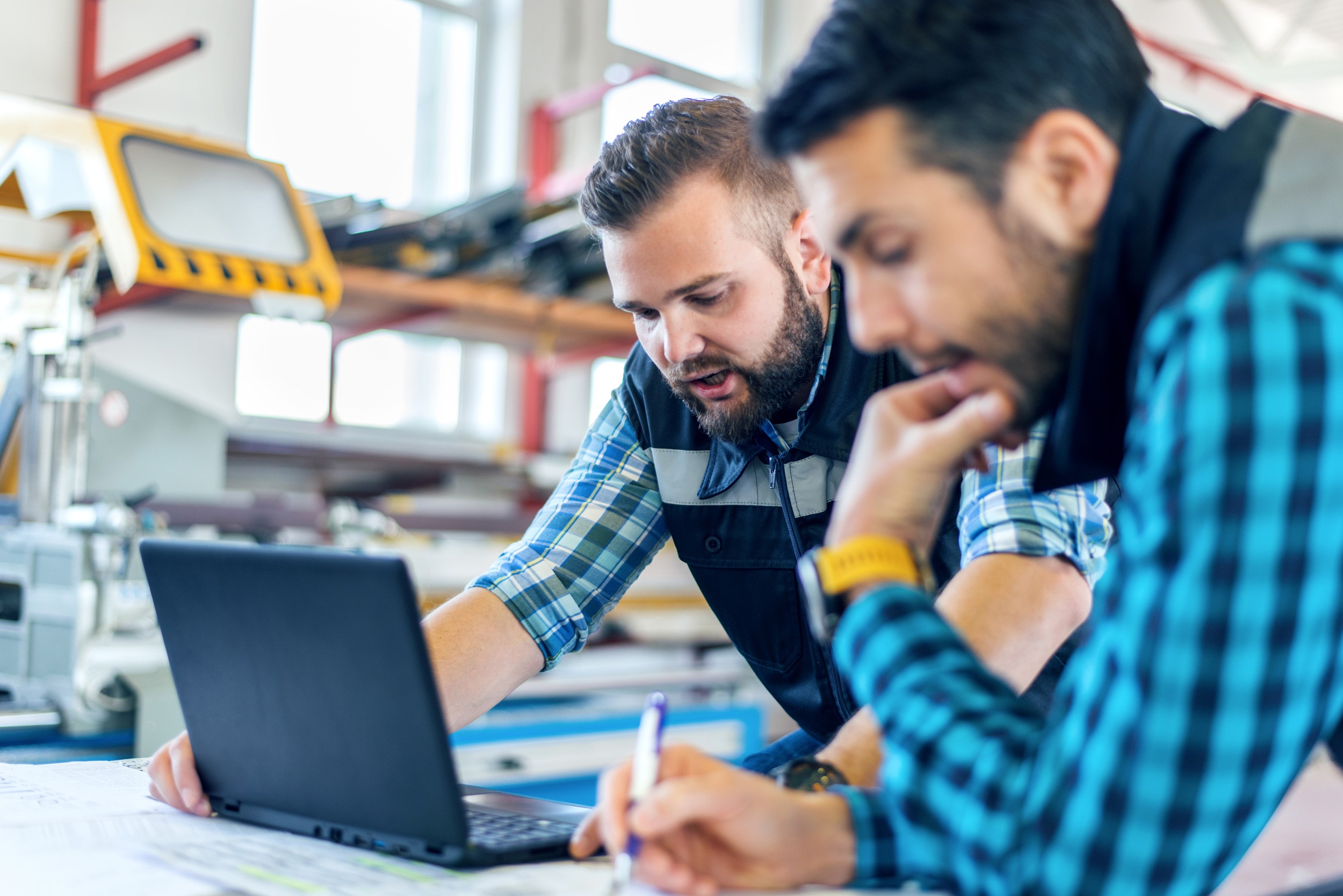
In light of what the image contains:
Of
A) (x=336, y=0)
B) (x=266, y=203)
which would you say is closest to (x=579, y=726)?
(x=266, y=203)

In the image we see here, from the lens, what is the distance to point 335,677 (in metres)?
0.82

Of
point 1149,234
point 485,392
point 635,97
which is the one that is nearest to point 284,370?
point 485,392

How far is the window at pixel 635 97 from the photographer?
182 inches

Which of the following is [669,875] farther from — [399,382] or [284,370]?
[399,382]

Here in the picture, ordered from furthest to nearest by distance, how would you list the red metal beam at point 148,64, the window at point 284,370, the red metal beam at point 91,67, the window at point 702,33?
the window at point 702,33
the window at point 284,370
the red metal beam at point 91,67
the red metal beam at point 148,64

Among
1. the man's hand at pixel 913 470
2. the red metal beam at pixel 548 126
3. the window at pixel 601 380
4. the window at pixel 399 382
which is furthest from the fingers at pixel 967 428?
the window at pixel 601 380

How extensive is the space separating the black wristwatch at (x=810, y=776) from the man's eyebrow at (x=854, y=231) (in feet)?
1.26

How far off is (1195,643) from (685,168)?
0.86m

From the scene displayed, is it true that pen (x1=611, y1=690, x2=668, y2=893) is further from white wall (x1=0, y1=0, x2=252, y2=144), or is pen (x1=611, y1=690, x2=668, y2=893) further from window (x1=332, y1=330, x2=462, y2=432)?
window (x1=332, y1=330, x2=462, y2=432)

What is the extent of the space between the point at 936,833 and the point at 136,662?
144 centimetres

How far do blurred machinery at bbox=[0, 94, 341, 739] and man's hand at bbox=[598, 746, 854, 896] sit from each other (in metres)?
1.28

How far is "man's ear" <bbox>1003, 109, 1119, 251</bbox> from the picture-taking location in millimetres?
680

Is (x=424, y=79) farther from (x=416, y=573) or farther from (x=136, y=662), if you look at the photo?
(x=136, y=662)

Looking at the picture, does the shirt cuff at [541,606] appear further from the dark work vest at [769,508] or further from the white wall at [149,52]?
the white wall at [149,52]
